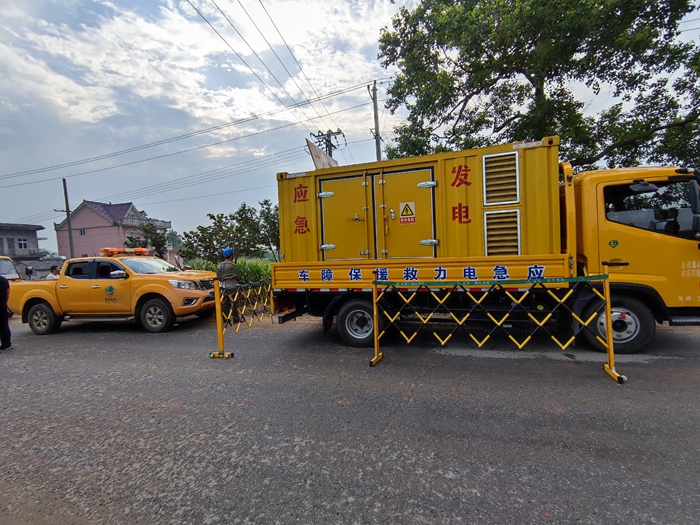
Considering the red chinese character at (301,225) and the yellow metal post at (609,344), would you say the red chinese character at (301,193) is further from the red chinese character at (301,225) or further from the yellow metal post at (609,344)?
the yellow metal post at (609,344)

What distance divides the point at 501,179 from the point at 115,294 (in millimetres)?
7823

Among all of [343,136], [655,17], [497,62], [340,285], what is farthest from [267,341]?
[343,136]

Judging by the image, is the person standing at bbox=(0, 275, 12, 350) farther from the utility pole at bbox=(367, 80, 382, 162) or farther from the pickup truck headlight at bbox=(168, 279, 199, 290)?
the utility pole at bbox=(367, 80, 382, 162)

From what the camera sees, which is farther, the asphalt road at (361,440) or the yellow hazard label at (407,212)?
the yellow hazard label at (407,212)

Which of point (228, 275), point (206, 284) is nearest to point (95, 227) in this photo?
point (206, 284)

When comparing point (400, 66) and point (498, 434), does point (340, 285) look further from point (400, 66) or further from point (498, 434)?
point (400, 66)

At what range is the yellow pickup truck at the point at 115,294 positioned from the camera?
762 centimetres

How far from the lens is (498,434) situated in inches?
120

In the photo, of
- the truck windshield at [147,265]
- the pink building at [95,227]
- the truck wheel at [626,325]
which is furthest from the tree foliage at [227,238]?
the pink building at [95,227]

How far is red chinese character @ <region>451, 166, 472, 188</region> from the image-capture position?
17.6 ft

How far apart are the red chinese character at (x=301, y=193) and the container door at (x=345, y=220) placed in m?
0.26

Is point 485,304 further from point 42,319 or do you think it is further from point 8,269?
point 8,269

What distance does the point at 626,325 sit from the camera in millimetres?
5000

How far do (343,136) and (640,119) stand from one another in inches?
583
